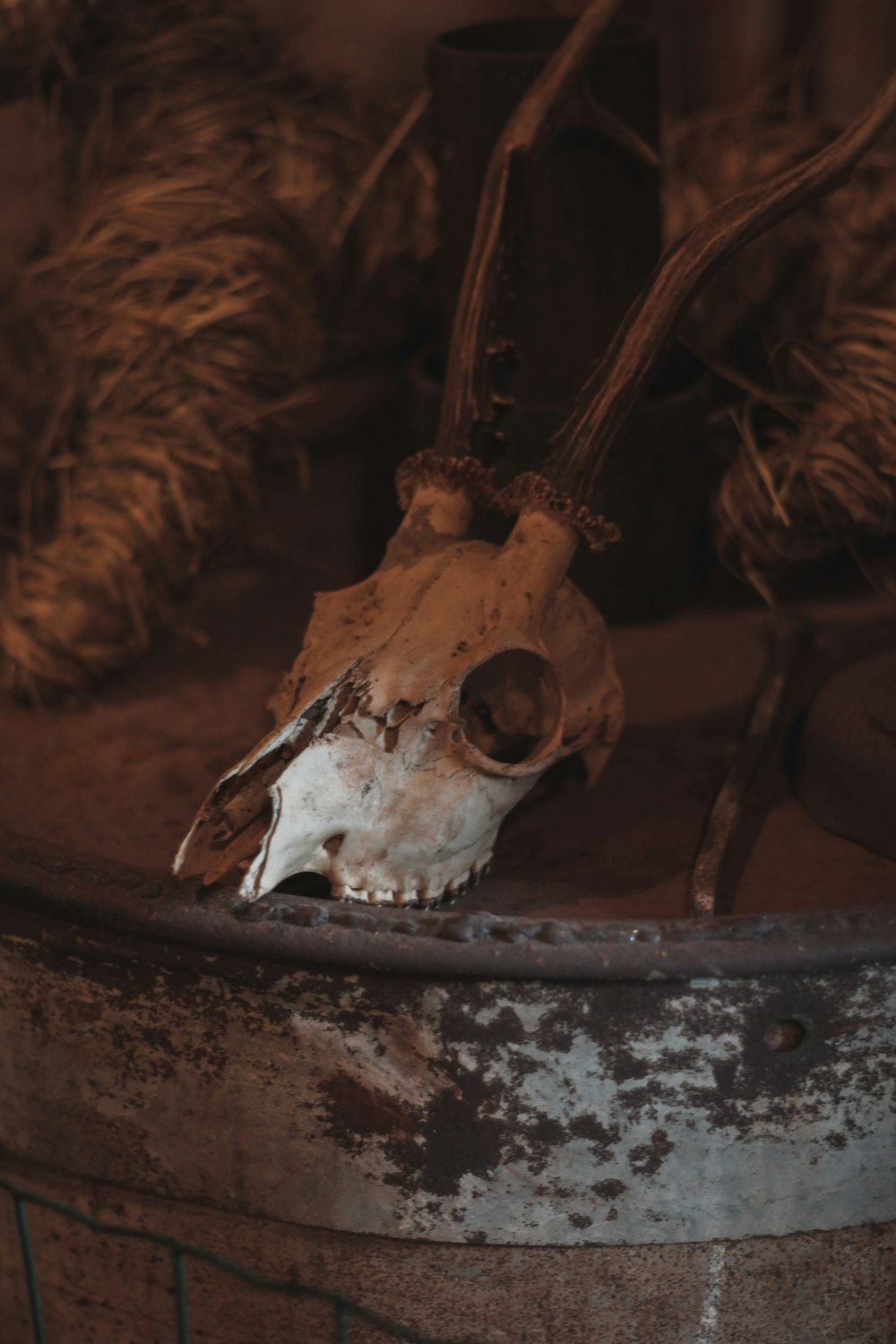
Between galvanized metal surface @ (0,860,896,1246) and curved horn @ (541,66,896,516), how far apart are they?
0.31 metres

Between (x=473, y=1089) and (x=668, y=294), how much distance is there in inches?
18.3

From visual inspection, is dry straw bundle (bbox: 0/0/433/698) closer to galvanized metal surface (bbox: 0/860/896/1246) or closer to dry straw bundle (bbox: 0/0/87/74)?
dry straw bundle (bbox: 0/0/87/74)

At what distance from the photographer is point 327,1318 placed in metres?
0.98

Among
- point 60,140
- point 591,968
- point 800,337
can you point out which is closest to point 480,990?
point 591,968

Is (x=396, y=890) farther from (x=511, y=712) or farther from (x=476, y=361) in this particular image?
(x=476, y=361)

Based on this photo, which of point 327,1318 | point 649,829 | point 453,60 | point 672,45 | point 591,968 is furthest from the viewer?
point 672,45

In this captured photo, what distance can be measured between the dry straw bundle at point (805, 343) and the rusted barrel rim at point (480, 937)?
387 millimetres

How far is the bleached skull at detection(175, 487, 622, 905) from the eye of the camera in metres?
0.88

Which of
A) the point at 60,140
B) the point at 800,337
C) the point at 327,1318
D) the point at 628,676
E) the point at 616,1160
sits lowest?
the point at 327,1318

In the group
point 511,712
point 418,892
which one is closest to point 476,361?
point 511,712

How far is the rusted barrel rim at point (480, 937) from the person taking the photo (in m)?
0.84

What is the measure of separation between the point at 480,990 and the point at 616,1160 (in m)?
0.12

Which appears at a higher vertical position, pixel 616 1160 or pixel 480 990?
pixel 480 990

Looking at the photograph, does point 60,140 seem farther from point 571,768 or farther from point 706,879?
point 706,879
